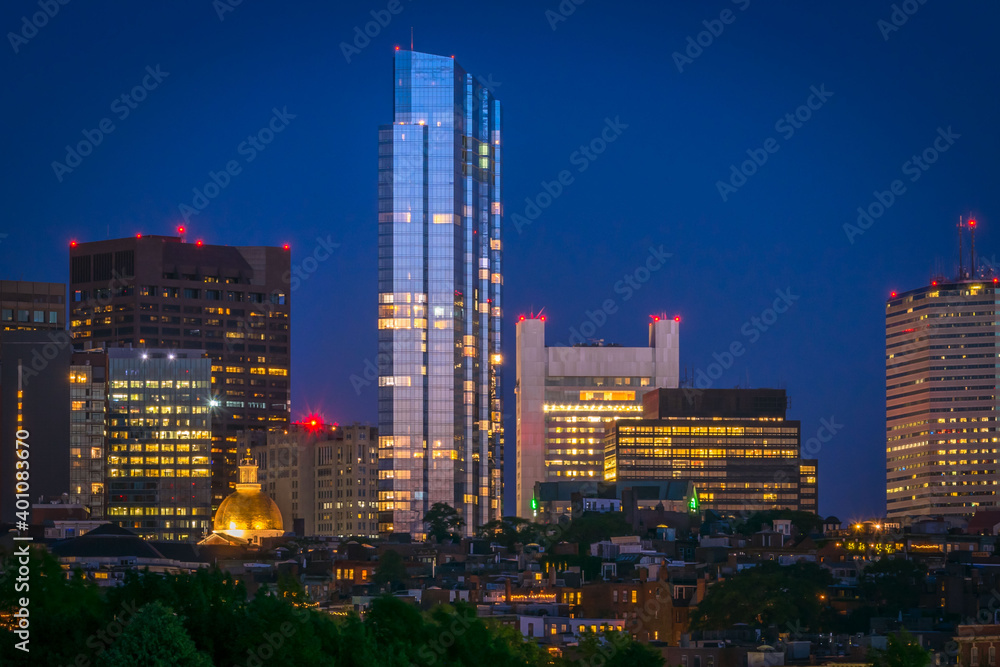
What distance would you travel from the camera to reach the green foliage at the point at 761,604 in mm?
185500

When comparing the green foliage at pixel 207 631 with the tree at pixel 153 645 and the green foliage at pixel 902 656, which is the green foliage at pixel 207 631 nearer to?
the tree at pixel 153 645

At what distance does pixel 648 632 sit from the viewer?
19388 cm

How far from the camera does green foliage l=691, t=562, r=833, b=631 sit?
185500mm

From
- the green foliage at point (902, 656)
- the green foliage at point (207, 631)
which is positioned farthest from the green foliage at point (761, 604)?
the green foliage at point (207, 631)

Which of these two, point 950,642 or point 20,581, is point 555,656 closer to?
point 950,642

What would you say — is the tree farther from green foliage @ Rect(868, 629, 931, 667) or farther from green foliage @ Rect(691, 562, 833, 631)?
green foliage @ Rect(691, 562, 833, 631)

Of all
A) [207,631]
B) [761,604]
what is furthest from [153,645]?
[761,604]

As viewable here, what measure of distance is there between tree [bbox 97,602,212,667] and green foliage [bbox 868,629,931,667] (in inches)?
2415

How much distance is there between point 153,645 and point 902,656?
Result: 6437 centimetres

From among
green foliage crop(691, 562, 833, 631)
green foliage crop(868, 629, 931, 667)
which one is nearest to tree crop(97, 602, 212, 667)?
green foliage crop(868, 629, 931, 667)

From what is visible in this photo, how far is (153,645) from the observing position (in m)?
85.9

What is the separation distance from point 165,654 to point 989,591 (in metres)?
119

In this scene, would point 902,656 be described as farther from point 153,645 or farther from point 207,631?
point 153,645

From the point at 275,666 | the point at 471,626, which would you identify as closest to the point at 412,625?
the point at 471,626
